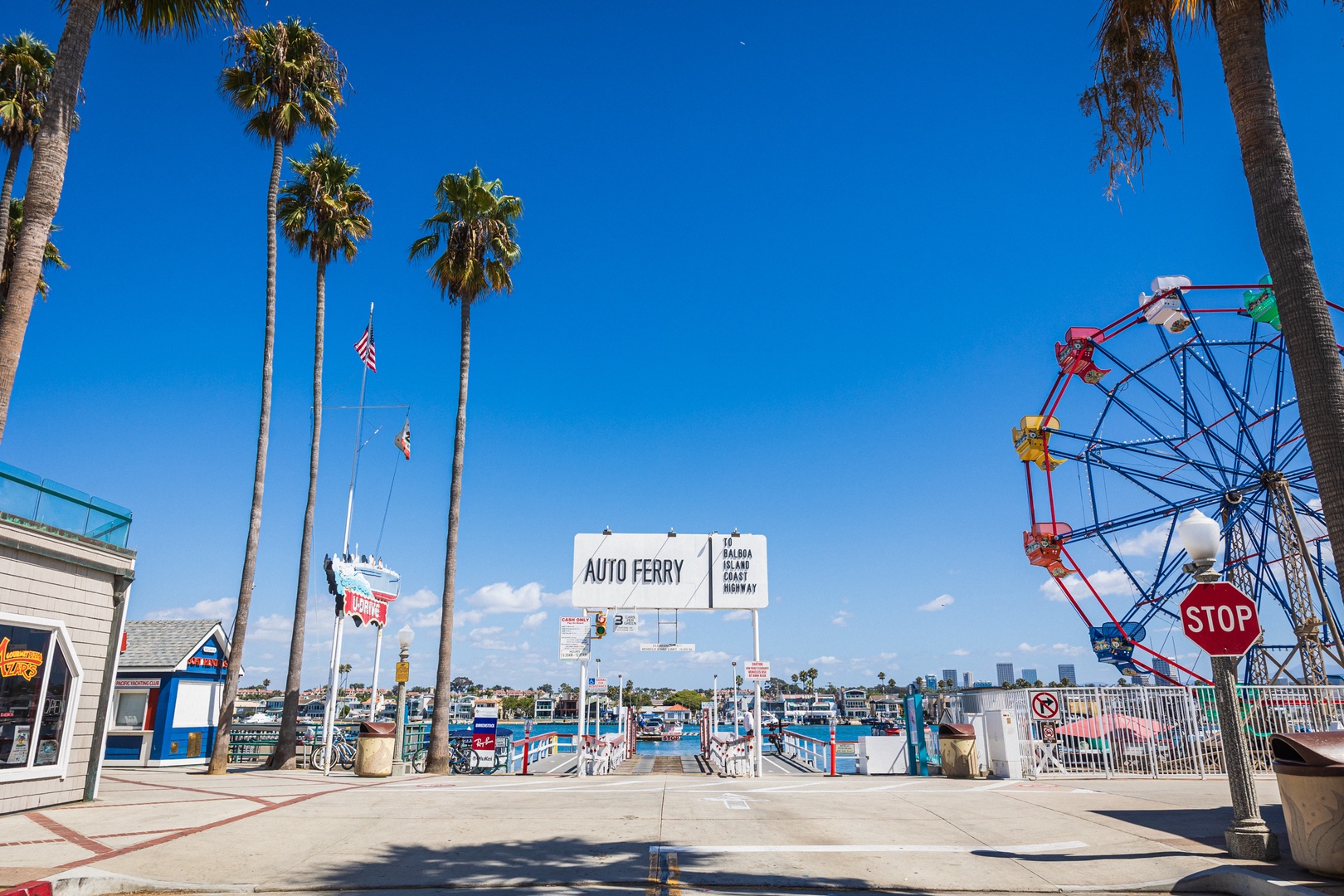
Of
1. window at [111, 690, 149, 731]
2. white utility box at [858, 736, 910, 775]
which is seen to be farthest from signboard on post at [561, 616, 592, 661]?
window at [111, 690, 149, 731]

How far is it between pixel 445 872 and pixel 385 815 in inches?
159

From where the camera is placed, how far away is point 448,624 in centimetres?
2086

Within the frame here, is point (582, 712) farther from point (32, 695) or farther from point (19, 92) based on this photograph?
point (19, 92)

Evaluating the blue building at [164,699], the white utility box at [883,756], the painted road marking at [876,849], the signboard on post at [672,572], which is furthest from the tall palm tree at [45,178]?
the white utility box at [883,756]

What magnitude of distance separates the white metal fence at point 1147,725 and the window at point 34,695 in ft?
58.2

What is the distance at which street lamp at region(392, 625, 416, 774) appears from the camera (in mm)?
18891

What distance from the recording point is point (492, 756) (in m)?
24.8

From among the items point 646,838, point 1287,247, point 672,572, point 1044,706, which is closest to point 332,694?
point 672,572

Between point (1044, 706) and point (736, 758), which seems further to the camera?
point (736, 758)

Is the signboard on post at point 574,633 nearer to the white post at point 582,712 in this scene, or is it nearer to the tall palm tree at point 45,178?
the white post at point 582,712

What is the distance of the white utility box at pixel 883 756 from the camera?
22297mm

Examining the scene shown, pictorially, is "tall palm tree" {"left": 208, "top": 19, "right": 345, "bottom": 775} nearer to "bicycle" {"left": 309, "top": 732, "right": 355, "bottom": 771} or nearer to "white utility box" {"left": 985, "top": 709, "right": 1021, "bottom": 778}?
"bicycle" {"left": 309, "top": 732, "right": 355, "bottom": 771}

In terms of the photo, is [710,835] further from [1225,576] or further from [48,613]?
[1225,576]

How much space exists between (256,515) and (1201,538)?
20158mm
